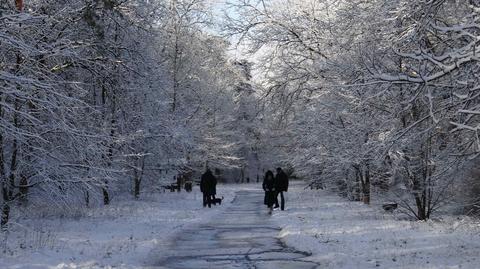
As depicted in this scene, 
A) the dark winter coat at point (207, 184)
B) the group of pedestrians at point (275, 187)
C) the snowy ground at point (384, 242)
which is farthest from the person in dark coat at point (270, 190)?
the snowy ground at point (384, 242)

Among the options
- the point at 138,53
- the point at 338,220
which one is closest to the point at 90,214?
the point at 138,53

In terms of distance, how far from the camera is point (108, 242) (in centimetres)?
1173

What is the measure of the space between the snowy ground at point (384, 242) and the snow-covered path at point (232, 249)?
429mm

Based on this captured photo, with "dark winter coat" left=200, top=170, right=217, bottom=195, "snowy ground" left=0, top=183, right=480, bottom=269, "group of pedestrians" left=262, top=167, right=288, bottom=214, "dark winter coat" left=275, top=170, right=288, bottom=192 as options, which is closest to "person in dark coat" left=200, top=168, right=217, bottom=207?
"dark winter coat" left=200, top=170, right=217, bottom=195

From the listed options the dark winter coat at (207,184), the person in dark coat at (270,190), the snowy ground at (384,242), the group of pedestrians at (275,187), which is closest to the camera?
the snowy ground at (384,242)

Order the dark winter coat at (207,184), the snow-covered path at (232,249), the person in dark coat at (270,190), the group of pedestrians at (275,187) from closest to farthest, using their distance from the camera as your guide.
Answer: the snow-covered path at (232,249)
the group of pedestrians at (275,187)
the person in dark coat at (270,190)
the dark winter coat at (207,184)

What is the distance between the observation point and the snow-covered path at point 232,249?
9523mm

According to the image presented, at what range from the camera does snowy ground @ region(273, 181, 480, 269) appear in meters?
9.23

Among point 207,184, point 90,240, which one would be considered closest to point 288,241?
point 90,240

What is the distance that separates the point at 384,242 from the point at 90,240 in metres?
6.26

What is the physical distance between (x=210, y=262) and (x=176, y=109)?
25.1 meters

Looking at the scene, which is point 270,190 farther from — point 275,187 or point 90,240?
point 90,240

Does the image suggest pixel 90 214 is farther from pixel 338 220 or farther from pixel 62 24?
pixel 338 220

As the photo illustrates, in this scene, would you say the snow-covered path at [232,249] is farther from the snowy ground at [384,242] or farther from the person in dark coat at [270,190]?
the person in dark coat at [270,190]
